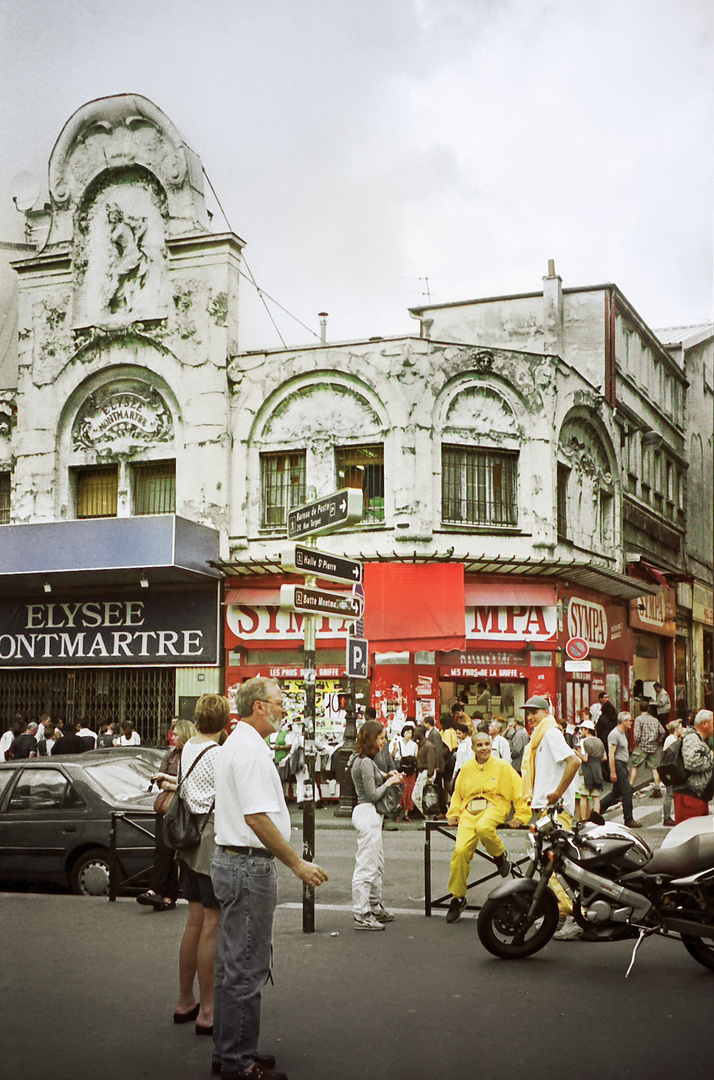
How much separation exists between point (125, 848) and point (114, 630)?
1423cm

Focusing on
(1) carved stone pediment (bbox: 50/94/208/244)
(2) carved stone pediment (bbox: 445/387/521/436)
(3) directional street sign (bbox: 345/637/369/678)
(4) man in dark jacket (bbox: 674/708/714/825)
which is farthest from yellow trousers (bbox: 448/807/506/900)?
(2) carved stone pediment (bbox: 445/387/521/436)

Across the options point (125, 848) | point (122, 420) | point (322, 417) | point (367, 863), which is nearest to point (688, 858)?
point (367, 863)

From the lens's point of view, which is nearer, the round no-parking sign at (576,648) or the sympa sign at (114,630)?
the round no-parking sign at (576,648)

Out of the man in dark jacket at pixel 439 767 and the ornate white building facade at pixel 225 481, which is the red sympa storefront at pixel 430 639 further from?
the man in dark jacket at pixel 439 767

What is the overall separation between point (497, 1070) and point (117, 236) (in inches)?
862

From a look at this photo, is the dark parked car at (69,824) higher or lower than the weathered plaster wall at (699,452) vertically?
lower

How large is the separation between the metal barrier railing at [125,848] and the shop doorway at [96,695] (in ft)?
43.9

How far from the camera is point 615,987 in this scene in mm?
6797

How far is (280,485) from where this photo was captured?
77.5ft

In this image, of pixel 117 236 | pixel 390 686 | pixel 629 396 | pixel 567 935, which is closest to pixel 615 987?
pixel 567 935

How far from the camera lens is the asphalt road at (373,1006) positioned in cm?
529

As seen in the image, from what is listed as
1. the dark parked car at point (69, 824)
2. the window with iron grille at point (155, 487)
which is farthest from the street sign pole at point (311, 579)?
the window with iron grille at point (155, 487)

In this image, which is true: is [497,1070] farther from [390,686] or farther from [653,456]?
[653,456]

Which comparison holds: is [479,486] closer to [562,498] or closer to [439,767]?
[562,498]
